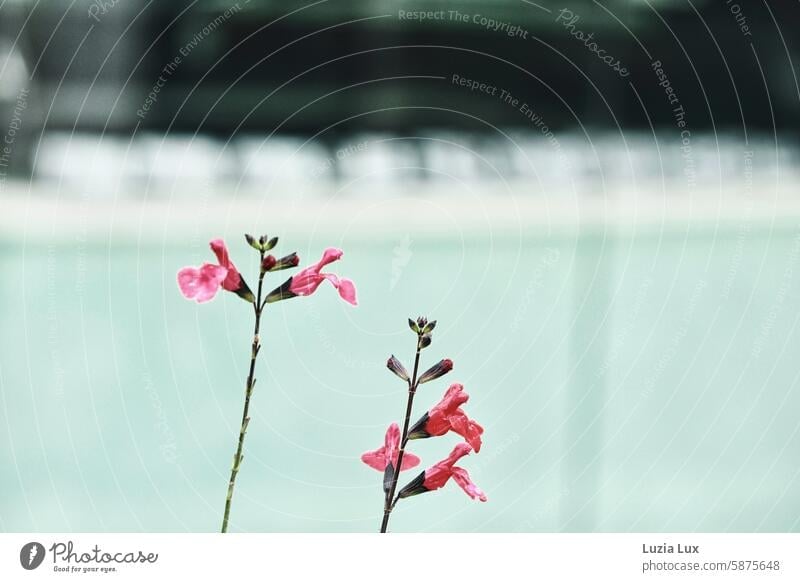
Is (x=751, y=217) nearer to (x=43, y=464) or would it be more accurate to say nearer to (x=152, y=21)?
(x=152, y=21)

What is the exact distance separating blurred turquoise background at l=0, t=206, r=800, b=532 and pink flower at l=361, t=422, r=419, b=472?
83mm

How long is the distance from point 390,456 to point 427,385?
0.10 m

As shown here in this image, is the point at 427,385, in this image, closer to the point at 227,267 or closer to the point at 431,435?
the point at 431,435

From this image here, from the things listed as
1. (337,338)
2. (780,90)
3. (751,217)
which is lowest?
(337,338)

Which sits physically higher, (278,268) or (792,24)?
(792,24)

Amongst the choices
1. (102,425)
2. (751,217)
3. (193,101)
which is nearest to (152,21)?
(193,101)

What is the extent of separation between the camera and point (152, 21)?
0.91 meters

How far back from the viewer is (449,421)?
784 mm

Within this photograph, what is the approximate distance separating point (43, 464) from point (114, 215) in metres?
0.27

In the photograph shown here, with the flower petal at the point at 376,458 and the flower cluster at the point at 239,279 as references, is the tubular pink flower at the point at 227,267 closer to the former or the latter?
the flower cluster at the point at 239,279

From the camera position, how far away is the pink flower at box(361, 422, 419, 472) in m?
0.84
